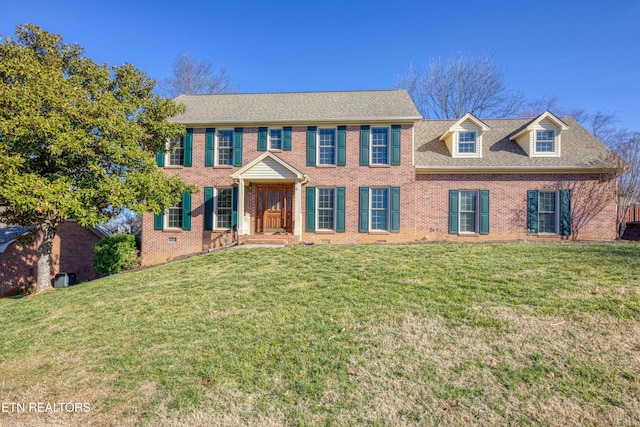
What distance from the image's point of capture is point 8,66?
8758 mm

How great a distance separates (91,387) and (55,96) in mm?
7771

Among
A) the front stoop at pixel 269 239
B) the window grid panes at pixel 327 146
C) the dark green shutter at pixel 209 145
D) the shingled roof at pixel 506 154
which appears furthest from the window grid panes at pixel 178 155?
the shingled roof at pixel 506 154

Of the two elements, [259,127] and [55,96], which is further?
[259,127]

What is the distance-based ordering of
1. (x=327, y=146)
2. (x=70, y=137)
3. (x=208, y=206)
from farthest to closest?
(x=208, y=206), (x=327, y=146), (x=70, y=137)

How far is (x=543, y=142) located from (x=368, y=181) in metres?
7.25

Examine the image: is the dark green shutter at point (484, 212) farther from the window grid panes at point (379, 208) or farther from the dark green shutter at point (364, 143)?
the dark green shutter at point (364, 143)

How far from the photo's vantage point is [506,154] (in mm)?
14148

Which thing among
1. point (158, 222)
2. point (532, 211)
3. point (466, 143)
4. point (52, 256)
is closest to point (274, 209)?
point (158, 222)

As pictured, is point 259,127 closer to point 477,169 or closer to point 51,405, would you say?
point 477,169

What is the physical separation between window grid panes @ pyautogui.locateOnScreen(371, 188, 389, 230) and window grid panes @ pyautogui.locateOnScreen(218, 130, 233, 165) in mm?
6014

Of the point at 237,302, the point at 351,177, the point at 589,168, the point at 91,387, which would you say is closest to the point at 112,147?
the point at 237,302

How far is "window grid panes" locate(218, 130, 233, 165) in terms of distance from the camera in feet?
46.8

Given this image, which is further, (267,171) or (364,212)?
(364,212)

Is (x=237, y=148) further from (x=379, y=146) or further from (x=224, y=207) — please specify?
(x=379, y=146)
